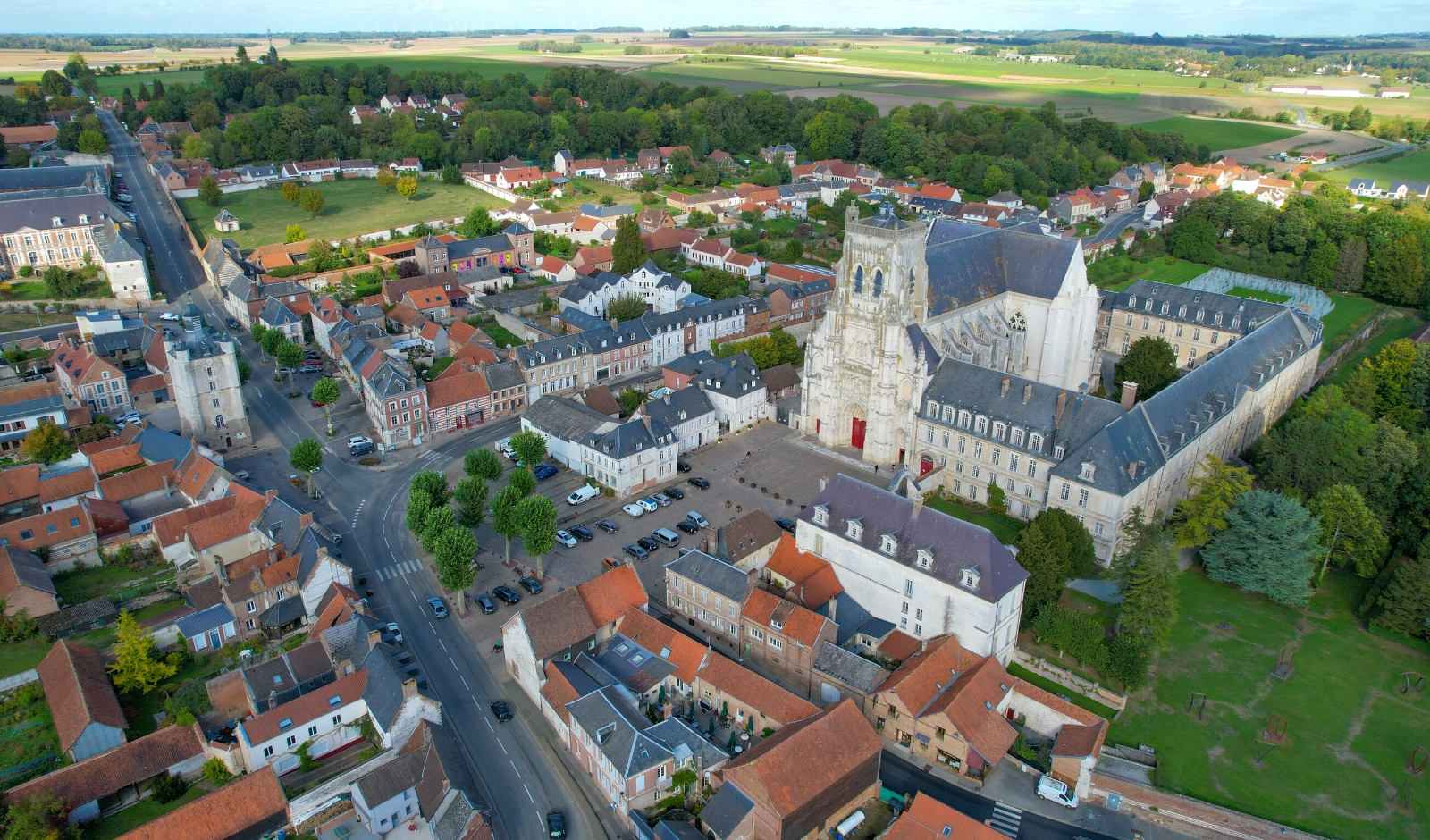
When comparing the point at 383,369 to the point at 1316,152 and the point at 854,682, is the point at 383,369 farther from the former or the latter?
the point at 1316,152

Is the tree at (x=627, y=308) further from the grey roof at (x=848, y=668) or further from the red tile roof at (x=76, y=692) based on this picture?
the red tile roof at (x=76, y=692)

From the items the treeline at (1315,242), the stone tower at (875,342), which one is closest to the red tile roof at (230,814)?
the stone tower at (875,342)

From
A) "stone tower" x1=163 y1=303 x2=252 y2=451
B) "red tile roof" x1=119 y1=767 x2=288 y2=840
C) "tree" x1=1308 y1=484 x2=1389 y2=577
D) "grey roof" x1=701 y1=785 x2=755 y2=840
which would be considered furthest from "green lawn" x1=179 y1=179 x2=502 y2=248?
"tree" x1=1308 y1=484 x2=1389 y2=577

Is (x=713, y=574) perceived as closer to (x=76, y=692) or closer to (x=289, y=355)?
(x=76, y=692)

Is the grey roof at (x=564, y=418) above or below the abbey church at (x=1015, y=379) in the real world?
below

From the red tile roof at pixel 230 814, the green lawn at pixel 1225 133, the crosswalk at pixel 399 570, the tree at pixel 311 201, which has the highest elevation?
the green lawn at pixel 1225 133

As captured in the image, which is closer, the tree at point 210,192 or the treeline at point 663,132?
the tree at point 210,192

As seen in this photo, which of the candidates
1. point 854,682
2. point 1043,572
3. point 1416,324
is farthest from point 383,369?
point 1416,324
